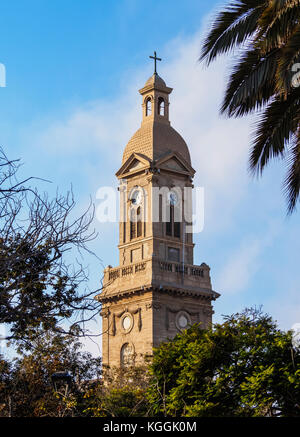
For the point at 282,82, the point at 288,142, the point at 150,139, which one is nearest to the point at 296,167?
the point at 288,142

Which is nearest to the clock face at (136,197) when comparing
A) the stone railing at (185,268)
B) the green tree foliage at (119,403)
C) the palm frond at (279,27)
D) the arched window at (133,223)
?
the arched window at (133,223)

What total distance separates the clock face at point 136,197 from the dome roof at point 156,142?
2.96m

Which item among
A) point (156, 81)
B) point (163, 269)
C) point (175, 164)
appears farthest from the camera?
point (156, 81)

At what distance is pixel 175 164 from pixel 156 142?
235cm

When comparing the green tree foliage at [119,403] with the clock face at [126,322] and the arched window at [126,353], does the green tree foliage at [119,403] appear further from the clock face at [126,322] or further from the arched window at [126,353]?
the clock face at [126,322]

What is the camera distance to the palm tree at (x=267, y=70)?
55.9 feet

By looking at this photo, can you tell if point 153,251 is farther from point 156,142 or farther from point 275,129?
point 275,129

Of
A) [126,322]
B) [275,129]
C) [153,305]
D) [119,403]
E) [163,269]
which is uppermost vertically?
[163,269]

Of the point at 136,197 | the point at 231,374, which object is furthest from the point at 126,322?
the point at 231,374

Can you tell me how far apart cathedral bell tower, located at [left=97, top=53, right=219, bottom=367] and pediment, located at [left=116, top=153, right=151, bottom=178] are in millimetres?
80

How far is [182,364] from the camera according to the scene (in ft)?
81.4

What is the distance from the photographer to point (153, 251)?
6200cm

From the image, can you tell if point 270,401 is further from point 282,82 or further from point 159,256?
point 159,256

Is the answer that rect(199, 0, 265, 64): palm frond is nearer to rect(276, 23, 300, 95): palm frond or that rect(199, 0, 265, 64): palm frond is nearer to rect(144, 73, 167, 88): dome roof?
rect(276, 23, 300, 95): palm frond
